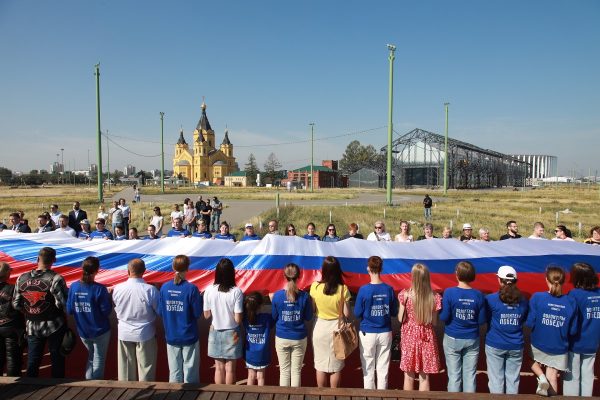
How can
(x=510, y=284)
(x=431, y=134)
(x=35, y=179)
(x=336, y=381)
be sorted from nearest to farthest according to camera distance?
(x=510, y=284)
(x=336, y=381)
(x=431, y=134)
(x=35, y=179)

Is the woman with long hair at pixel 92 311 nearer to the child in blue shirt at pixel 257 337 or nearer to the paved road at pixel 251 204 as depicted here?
the child in blue shirt at pixel 257 337

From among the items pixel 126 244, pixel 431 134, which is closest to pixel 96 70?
pixel 126 244

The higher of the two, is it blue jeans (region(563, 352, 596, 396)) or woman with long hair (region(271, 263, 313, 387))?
woman with long hair (region(271, 263, 313, 387))

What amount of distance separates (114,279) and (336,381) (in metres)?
3.12

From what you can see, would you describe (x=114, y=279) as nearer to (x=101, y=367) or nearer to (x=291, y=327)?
(x=101, y=367)

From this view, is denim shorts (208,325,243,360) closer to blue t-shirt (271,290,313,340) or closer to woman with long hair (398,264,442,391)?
blue t-shirt (271,290,313,340)

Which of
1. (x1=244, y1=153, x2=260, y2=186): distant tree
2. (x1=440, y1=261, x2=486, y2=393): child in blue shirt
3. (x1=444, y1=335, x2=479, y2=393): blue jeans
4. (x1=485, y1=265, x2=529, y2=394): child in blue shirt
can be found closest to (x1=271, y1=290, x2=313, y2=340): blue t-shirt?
(x1=440, y1=261, x2=486, y2=393): child in blue shirt

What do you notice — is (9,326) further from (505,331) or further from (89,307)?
(505,331)

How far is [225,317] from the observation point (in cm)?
416

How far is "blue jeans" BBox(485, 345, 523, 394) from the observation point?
404cm

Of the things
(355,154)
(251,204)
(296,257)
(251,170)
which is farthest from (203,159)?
(296,257)

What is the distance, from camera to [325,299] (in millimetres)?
4105

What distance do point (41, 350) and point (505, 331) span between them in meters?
4.79

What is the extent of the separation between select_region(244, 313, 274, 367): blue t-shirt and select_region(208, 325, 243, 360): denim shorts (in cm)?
12
